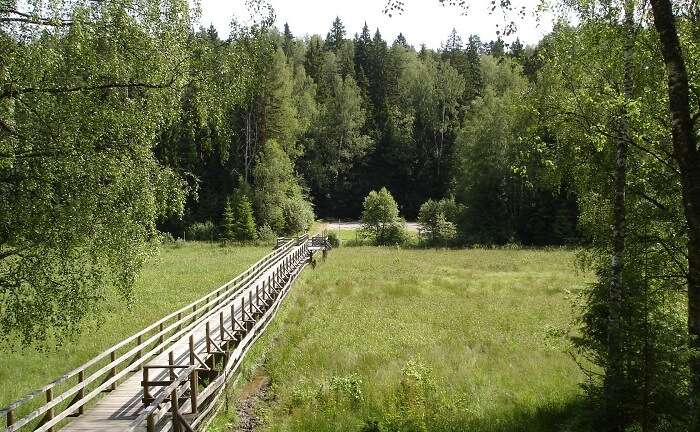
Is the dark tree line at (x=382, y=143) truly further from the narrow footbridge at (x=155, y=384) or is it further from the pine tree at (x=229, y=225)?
the narrow footbridge at (x=155, y=384)

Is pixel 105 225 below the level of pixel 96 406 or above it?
above

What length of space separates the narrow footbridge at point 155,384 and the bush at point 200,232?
3655 cm

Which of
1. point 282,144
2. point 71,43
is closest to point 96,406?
point 71,43

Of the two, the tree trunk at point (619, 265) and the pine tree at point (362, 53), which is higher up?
the pine tree at point (362, 53)

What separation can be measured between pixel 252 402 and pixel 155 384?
3.35 metres

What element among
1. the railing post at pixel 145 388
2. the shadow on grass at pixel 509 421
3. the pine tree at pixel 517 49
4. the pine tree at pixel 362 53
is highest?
the pine tree at pixel 362 53

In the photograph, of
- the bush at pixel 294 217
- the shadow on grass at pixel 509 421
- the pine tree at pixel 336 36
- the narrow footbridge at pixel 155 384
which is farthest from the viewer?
the pine tree at pixel 336 36

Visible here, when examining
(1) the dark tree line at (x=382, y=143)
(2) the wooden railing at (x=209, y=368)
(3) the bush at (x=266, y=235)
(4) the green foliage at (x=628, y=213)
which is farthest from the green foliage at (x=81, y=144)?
(3) the bush at (x=266, y=235)

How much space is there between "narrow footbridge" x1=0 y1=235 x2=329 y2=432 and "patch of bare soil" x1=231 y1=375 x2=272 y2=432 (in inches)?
25.4

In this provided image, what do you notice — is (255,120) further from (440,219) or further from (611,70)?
(611,70)

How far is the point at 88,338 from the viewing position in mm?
19078

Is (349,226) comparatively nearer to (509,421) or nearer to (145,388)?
(509,421)

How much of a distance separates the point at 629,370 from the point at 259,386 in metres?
9.45

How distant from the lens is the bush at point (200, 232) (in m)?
56.4
